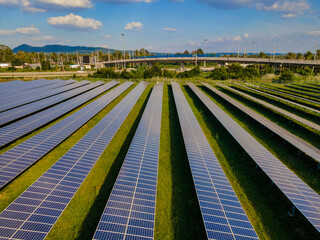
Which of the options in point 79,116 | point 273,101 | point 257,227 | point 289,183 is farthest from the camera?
point 273,101

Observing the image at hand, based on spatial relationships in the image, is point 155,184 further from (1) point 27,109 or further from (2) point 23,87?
(2) point 23,87

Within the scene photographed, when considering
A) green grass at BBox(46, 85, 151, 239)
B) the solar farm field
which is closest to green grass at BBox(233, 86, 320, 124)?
the solar farm field

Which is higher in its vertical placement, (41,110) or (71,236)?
(41,110)

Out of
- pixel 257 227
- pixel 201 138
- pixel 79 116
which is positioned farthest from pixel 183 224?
pixel 79 116

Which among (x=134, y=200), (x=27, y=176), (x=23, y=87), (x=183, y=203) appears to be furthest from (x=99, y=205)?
(x=23, y=87)

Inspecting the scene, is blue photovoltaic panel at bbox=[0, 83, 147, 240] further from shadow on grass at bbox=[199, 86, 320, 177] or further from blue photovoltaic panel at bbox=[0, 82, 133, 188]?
shadow on grass at bbox=[199, 86, 320, 177]

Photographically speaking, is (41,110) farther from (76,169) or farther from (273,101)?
(273,101)

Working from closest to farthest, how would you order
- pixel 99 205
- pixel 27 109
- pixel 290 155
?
1. pixel 99 205
2. pixel 290 155
3. pixel 27 109
